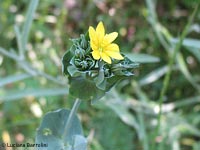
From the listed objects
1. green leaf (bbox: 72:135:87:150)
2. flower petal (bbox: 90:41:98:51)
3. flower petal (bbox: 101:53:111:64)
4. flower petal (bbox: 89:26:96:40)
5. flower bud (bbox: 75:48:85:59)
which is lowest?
green leaf (bbox: 72:135:87:150)

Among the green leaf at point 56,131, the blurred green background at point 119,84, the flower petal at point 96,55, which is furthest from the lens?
the blurred green background at point 119,84

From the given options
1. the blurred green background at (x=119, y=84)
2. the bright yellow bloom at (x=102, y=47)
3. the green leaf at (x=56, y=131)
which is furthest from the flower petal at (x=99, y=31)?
the blurred green background at (x=119, y=84)

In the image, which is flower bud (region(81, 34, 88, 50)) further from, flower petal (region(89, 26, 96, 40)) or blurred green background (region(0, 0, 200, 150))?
blurred green background (region(0, 0, 200, 150))

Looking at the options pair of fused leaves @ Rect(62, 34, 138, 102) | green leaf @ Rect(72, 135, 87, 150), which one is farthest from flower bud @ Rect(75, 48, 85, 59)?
green leaf @ Rect(72, 135, 87, 150)

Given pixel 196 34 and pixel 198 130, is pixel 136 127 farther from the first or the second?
pixel 196 34

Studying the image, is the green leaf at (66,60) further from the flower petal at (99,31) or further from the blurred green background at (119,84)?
the blurred green background at (119,84)

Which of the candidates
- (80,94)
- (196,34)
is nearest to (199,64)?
(196,34)
